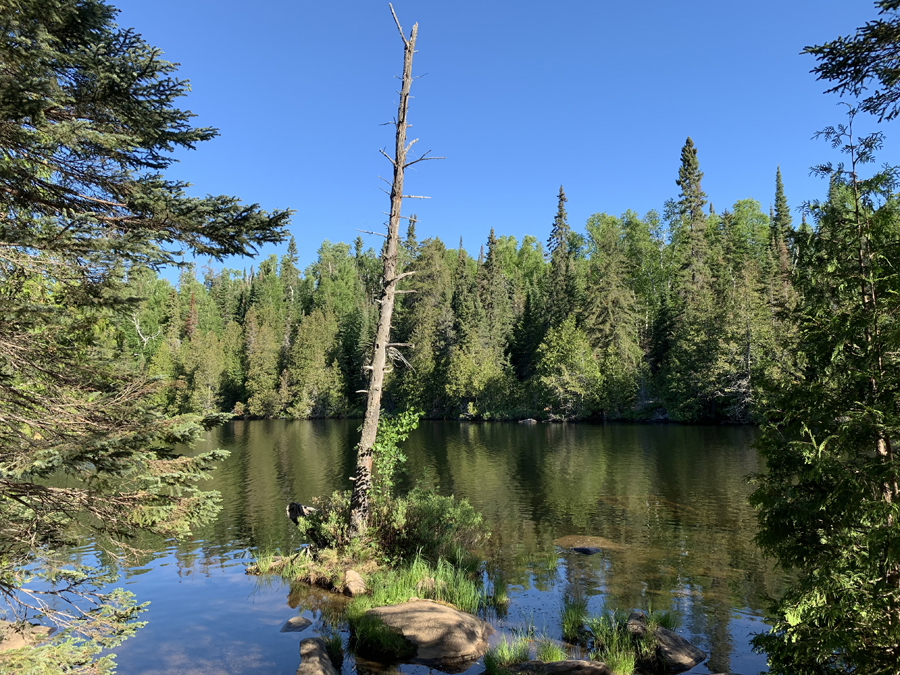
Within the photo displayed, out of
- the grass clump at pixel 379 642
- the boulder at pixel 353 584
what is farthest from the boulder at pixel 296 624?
the grass clump at pixel 379 642

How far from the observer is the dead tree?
1161cm

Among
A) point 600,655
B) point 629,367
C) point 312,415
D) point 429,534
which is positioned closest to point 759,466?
point 429,534

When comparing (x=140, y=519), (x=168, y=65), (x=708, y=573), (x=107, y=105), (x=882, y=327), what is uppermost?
(x=168, y=65)

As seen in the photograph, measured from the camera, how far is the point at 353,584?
1003cm

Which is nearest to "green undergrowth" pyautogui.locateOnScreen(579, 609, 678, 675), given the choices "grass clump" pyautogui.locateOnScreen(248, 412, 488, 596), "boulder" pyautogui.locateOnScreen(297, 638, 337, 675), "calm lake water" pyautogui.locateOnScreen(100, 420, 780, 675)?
"calm lake water" pyautogui.locateOnScreen(100, 420, 780, 675)

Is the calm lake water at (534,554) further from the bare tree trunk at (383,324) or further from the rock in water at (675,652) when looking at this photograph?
the bare tree trunk at (383,324)

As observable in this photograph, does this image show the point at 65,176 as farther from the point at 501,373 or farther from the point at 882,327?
the point at 501,373

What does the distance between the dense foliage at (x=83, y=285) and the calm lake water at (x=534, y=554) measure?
3.80m

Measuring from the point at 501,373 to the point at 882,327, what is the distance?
2353 inches

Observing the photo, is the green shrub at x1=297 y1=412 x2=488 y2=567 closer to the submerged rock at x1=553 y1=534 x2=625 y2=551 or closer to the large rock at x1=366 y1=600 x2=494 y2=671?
the large rock at x1=366 y1=600 x2=494 y2=671

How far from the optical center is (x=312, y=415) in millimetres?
75562

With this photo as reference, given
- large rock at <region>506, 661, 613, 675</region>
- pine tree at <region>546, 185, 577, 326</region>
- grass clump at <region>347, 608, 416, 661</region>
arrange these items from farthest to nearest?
1. pine tree at <region>546, 185, 577, 326</region>
2. grass clump at <region>347, 608, 416, 661</region>
3. large rock at <region>506, 661, 613, 675</region>

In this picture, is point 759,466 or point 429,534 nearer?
point 429,534

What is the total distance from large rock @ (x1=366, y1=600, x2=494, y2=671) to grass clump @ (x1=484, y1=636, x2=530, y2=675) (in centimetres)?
38
